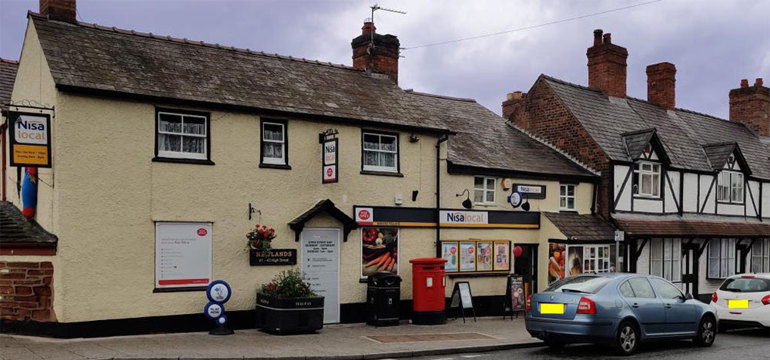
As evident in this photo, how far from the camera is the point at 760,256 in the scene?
91.7 ft

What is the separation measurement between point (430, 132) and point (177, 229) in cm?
693

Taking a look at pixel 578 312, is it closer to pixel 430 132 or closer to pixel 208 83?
pixel 430 132

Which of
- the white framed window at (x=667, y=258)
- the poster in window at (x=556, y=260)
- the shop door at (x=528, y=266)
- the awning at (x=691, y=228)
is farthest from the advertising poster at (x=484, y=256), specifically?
the white framed window at (x=667, y=258)

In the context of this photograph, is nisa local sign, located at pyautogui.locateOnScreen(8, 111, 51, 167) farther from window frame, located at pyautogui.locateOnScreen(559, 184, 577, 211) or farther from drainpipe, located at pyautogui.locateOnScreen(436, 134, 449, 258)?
window frame, located at pyautogui.locateOnScreen(559, 184, 577, 211)

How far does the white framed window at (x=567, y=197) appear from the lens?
21734 mm

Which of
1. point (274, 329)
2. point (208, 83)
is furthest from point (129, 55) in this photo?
point (274, 329)

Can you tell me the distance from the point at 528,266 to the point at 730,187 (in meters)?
11.3

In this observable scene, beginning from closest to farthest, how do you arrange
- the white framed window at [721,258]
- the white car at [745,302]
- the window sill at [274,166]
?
the window sill at [274,166]
the white car at [745,302]
the white framed window at [721,258]

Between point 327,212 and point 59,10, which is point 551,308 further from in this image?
point 59,10

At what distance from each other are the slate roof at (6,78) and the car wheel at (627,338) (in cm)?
1573

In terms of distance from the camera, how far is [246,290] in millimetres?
15391

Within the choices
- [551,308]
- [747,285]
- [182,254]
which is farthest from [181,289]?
[747,285]

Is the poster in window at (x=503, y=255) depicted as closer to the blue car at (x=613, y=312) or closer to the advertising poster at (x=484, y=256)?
the advertising poster at (x=484, y=256)

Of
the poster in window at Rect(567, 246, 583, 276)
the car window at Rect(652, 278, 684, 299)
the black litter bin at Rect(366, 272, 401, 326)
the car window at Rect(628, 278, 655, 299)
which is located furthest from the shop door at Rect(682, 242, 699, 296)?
the black litter bin at Rect(366, 272, 401, 326)
